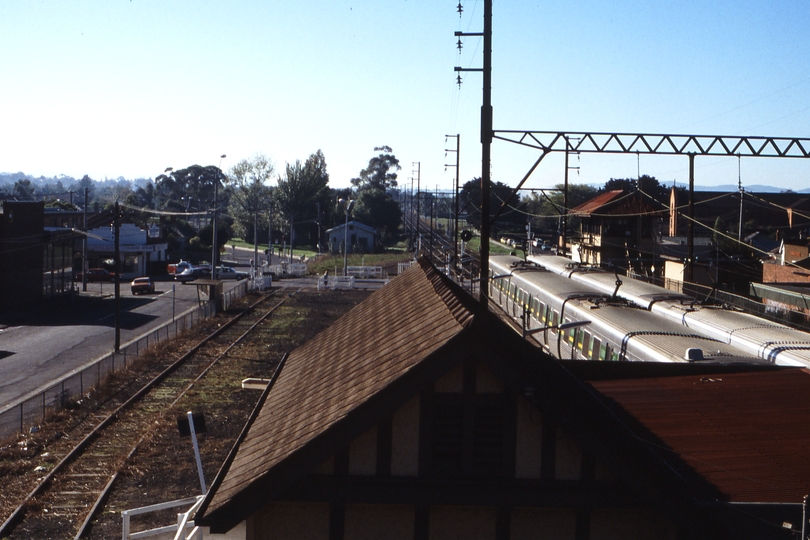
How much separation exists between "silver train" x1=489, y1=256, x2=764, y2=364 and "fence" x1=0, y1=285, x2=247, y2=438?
11.8 meters

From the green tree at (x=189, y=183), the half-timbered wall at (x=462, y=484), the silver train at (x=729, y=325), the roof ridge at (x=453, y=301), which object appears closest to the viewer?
the half-timbered wall at (x=462, y=484)

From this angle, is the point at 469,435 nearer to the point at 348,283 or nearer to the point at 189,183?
the point at 348,283

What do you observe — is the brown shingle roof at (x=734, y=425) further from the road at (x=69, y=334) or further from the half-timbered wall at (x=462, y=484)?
the road at (x=69, y=334)

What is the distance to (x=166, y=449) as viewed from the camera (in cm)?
1617

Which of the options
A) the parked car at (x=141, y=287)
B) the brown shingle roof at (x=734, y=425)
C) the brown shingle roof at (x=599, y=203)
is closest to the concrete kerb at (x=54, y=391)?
the brown shingle roof at (x=734, y=425)

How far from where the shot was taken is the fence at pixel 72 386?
60.1 ft

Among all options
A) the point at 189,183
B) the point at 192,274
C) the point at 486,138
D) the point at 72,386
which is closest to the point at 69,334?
the point at 72,386

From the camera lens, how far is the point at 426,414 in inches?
231

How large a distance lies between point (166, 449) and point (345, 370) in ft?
32.4

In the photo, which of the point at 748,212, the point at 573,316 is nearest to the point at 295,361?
the point at 573,316

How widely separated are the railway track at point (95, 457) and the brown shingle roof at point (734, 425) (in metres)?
8.51

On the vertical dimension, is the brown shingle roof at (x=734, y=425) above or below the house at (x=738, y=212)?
below

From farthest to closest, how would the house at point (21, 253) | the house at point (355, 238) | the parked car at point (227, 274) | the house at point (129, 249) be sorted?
the house at point (355, 238) → the house at point (129, 249) → the parked car at point (227, 274) → the house at point (21, 253)

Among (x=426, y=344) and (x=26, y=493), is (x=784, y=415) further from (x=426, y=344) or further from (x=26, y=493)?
(x=26, y=493)
